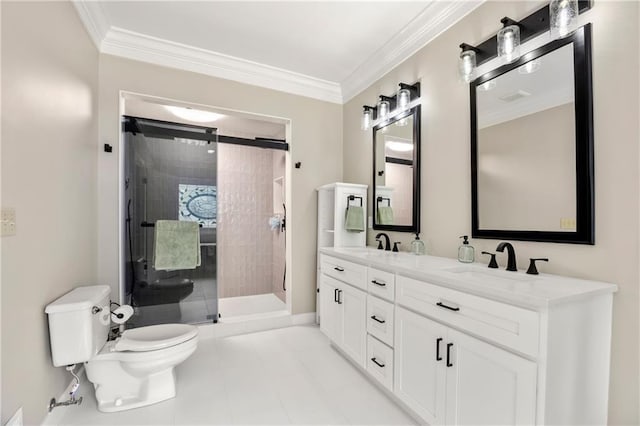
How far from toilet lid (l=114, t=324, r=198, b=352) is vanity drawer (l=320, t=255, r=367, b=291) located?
117 centimetres

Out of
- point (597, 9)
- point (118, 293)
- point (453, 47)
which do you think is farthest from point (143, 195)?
point (597, 9)

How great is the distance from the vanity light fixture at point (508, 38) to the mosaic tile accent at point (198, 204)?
267cm

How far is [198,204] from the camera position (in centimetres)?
294

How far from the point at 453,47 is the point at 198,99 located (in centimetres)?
230

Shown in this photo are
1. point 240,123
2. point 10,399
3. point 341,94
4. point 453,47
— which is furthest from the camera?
point 240,123

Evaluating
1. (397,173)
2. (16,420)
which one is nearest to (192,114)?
(397,173)

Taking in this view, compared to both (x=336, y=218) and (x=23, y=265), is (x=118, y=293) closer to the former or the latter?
(x=23, y=265)

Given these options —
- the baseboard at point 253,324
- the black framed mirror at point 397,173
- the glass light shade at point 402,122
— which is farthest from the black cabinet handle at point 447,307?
the baseboard at point 253,324

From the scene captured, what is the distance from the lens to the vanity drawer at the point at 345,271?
6.98 ft

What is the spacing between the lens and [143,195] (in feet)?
8.89

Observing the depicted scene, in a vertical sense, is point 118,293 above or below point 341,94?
below

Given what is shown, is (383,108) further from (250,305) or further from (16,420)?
(250,305)

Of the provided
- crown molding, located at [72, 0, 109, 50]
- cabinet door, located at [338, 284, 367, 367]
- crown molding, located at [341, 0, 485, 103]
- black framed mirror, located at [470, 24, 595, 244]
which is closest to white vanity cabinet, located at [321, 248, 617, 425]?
cabinet door, located at [338, 284, 367, 367]

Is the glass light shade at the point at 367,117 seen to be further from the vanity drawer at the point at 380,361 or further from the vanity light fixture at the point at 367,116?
the vanity drawer at the point at 380,361
